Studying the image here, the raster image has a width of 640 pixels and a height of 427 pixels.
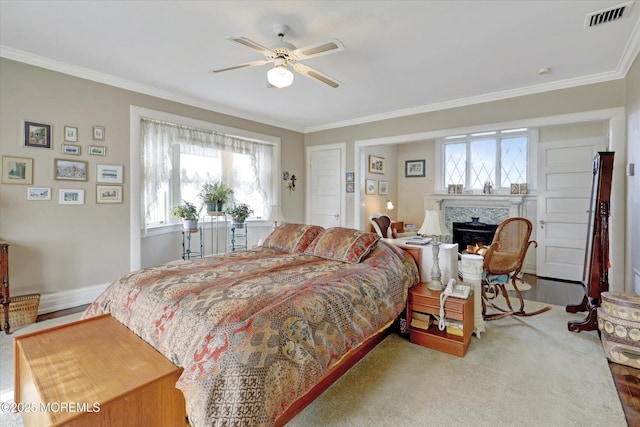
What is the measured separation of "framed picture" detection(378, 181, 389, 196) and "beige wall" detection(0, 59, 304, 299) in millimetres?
4310

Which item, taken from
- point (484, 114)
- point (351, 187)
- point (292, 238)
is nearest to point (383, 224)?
point (351, 187)

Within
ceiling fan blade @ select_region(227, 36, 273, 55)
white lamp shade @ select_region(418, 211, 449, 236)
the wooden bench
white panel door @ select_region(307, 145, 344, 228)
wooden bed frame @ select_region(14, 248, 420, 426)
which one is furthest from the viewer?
white panel door @ select_region(307, 145, 344, 228)

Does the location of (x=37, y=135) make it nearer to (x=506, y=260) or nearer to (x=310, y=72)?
(x=310, y=72)

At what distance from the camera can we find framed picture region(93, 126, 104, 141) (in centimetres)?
350

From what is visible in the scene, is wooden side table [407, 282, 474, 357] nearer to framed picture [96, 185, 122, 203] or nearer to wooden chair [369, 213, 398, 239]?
wooden chair [369, 213, 398, 239]

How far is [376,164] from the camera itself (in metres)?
6.25

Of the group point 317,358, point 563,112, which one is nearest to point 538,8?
point 563,112

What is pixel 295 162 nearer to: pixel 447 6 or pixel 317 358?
pixel 447 6

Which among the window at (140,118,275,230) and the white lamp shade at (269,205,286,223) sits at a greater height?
the window at (140,118,275,230)

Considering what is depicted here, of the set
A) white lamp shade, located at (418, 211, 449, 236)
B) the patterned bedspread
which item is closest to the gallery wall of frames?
the patterned bedspread

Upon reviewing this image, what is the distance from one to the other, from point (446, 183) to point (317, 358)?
5690mm

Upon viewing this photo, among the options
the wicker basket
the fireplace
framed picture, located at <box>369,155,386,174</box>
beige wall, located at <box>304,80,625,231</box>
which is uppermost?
beige wall, located at <box>304,80,625,231</box>

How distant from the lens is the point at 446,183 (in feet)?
21.0

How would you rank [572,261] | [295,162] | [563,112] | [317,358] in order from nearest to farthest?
[317,358], [563,112], [572,261], [295,162]
